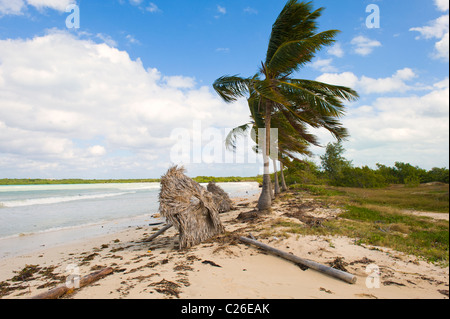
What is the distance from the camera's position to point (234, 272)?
4371 mm

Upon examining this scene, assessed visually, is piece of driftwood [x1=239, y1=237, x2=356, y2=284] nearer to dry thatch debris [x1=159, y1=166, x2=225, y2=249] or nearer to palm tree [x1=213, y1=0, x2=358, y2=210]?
dry thatch debris [x1=159, y1=166, x2=225, y2=249]

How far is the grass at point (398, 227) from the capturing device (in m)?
3.51

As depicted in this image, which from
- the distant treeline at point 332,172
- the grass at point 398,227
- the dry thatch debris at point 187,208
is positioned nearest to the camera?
the grass at point 398,227

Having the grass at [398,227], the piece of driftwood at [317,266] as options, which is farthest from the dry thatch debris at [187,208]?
the grass at [398,227]

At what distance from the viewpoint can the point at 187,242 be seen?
619 cm

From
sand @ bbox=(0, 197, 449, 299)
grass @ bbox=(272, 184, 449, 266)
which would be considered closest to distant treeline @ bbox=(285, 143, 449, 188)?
grass @ bbox=(272, 184, 449, 266)

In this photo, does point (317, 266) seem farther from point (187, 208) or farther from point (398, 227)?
point (398, 227)

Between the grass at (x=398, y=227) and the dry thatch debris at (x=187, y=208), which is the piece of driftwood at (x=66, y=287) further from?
the grass at (x=398, y=227)

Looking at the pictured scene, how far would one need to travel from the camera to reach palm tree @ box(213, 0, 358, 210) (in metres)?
8.11

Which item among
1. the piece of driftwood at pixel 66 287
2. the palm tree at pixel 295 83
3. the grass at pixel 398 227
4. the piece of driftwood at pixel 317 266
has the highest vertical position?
the palm tree at pixel 295 83

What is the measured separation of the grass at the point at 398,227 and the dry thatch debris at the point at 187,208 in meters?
2.15
